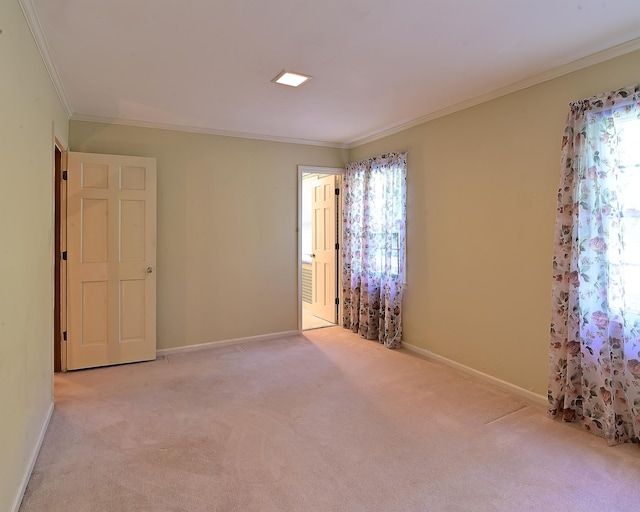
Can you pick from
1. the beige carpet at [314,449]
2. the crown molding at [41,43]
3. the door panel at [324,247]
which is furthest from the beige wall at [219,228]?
the beige carpet at [314,449]

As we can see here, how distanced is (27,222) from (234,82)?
1.77m

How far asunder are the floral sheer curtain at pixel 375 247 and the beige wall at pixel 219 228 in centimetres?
69

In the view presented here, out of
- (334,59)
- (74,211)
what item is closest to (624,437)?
(334,59)

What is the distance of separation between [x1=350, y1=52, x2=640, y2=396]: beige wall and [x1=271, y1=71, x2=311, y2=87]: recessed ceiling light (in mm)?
1537

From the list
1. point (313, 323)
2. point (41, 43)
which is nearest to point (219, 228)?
point (313, 323)

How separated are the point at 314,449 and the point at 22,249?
1.93m

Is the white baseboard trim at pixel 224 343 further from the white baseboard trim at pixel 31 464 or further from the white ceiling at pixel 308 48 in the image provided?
the white ceiling at pixel 308 48

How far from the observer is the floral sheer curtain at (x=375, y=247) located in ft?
14.1

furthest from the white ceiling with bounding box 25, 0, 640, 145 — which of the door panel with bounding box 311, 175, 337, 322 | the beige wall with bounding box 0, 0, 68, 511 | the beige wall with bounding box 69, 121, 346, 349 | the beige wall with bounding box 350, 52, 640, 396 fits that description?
the door panel with bounding box 311, 175, 337, 322

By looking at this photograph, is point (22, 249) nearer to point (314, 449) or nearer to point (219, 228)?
point (314, 449)

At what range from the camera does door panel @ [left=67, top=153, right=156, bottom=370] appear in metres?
3.69

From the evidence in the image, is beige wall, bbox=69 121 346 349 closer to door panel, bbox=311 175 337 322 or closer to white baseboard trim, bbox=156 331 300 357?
white baseboard trim, bbox=156 331 300 357

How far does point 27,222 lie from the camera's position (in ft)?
6.82

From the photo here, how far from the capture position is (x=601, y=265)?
98.8 inches
